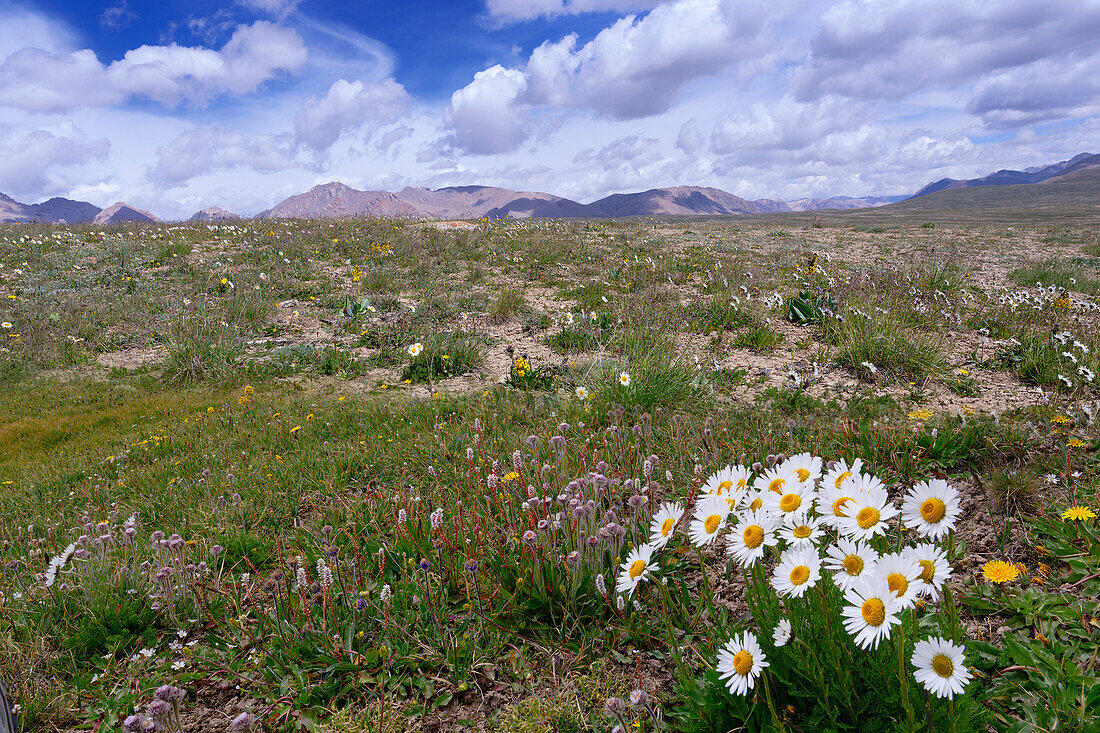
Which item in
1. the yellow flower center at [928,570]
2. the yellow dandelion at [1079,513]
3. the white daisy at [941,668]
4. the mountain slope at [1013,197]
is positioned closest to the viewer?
the white daisy at [941,668]

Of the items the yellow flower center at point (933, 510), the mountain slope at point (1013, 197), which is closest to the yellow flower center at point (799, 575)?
the yellow flower center at point (933, 510)

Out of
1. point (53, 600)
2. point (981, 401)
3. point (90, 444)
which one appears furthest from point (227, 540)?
point (981, 401)

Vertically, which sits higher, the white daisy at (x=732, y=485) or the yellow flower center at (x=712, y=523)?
the white daisy at (x=732, y=485)

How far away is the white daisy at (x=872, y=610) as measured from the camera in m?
0.98

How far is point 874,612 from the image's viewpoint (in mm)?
1006

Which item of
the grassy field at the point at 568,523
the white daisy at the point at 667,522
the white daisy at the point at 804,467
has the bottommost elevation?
the grassy field at the point at 568,523

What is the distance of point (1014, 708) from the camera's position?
58.9 inches

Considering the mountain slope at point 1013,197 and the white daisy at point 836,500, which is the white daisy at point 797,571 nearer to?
the white daisy at point 836,500

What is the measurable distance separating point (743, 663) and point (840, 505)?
429 millimetres

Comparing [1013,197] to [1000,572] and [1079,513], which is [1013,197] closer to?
[1079,513]

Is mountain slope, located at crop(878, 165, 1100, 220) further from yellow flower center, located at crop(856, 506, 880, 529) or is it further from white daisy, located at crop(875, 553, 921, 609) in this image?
white daisy, located at crop(875, 553, 921, 609)

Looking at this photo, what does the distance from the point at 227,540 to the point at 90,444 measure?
327 cm

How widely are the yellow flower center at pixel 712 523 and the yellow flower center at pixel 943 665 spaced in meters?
0.49

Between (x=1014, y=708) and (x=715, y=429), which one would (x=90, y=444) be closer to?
(x=715, y=429)
